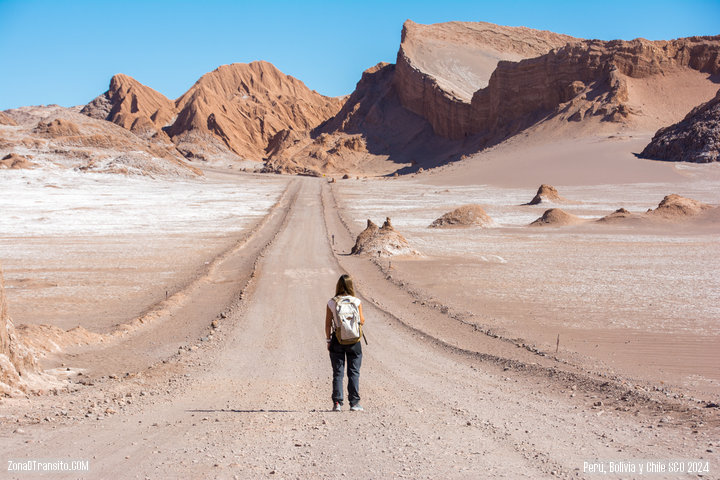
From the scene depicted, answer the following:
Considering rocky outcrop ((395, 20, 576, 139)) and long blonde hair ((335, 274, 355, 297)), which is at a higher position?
rocky outcrop ((395, 20, 576, 139))

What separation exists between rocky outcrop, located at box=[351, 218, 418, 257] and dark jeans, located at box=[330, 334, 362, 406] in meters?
15.6

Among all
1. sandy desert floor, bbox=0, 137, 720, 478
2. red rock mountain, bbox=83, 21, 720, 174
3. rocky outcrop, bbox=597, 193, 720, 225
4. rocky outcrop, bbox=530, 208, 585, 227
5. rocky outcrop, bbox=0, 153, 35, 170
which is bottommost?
sandy desert floor, bbox=0, 137, 720, 478

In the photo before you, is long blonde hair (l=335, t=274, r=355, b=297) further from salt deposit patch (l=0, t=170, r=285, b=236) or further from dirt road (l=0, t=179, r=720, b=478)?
salt deposit patch (l=0, t=170, r=285, b=236)

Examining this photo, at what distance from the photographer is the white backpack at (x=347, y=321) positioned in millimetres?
6723

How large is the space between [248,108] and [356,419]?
151 meters

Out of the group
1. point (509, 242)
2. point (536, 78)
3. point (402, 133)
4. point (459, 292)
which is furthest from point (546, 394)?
point (402, 133)

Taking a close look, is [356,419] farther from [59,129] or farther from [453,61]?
[453,61]

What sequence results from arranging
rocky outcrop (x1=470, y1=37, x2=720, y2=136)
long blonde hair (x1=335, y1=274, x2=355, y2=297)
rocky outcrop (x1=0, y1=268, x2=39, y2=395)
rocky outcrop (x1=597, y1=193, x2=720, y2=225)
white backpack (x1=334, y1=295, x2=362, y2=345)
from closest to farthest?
1. white backpack (x1=334, y1=295, x2=362, y2=345)
2. long blonde hair (x1=335, y1=274, x2=355, y2=297)
3. rocky outcrop (x1=0, y1=268, x2=39, y2=395)
4. rocky outcrop (x1=597, y1=193, x2=720, y2=225)
5. rocky outcrop (x1=470, y1=37, x2=720, y2=136)

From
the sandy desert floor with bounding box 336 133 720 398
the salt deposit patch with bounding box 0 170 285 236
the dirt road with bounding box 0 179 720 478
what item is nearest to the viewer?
the dirt road with bounding box 0 179 720 478

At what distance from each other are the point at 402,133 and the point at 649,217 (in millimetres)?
83315

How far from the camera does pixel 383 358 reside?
32.4ft

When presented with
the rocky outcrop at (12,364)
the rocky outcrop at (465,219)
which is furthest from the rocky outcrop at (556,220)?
the rocky outcrop at (12,364)

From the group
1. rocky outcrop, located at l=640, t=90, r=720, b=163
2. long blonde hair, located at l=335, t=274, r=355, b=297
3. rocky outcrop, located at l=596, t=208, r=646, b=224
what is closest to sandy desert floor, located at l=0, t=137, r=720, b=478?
long blonde hair, located at l=335, t=274, r=355, b=297

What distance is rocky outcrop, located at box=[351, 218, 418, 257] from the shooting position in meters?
→ 22.8
